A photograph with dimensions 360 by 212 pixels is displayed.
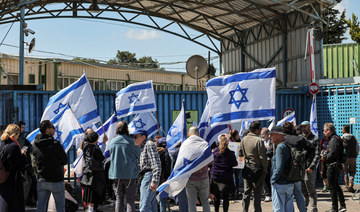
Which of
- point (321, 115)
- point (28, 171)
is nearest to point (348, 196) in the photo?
point (321, 115)

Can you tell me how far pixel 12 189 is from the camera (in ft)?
27.2

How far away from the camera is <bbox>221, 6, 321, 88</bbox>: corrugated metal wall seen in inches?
871

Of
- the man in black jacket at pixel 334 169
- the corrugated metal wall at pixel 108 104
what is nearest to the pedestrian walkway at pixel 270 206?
the man in black jacket at pixel 334 169

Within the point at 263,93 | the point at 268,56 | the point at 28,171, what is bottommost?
the point at 28,171

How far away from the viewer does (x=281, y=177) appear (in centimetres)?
858

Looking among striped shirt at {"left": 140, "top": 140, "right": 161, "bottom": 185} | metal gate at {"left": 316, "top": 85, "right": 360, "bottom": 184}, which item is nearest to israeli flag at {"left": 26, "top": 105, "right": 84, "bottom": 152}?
striped shirt at {"left": 140, "top": 140, "right": 161, "bottom": 185}

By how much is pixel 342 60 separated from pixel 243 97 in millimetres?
16264

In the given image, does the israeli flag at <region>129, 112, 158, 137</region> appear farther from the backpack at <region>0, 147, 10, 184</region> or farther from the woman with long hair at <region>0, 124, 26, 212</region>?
the backpack at <region>0, 147, 10, 184</region>

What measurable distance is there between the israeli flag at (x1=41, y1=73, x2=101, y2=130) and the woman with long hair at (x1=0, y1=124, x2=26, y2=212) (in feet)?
9.80

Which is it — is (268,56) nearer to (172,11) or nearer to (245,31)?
(245,31)

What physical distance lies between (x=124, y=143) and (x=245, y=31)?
769 inches

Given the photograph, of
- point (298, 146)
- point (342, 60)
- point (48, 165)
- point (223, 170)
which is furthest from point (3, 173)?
point (342, 60)

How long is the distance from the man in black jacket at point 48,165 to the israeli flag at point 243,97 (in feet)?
10.7

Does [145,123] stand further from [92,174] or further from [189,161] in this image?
[189,161]
